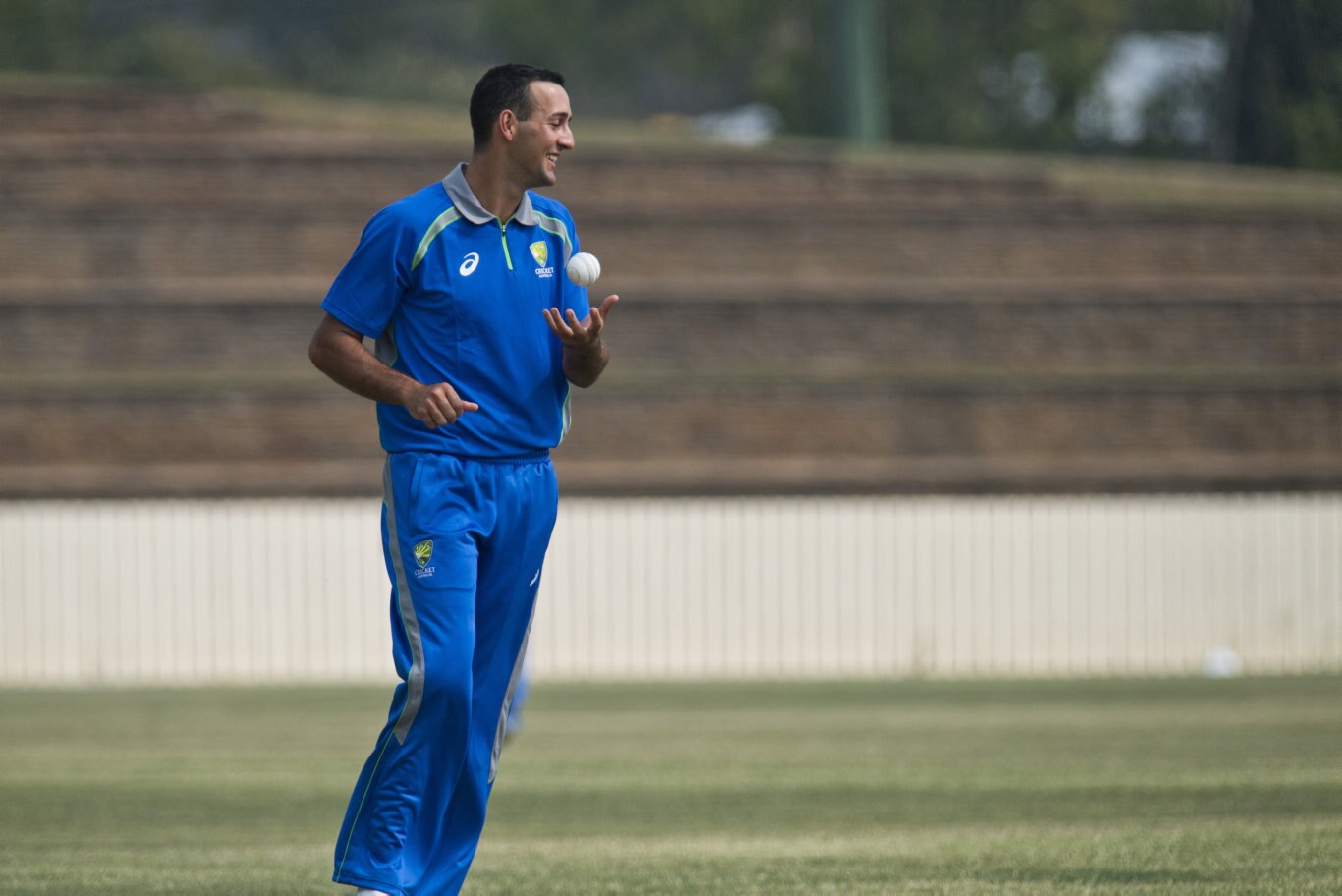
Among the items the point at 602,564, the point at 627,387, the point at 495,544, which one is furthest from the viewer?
the point at 627,387

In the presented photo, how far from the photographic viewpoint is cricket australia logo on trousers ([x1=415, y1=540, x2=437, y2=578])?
584 centimetres

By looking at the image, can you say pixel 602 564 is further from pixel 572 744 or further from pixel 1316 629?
pixel 572 744

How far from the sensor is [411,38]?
304 feet

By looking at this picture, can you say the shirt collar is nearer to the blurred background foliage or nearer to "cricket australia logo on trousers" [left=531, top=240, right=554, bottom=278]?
"cricket australia logo on trousers" [left=531, top=240, right=554, bottom=278]

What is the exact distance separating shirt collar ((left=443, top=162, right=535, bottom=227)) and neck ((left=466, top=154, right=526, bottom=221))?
20 mm

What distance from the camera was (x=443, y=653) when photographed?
580cm

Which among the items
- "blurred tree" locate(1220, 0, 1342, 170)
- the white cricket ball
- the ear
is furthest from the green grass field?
"blurred tree" locate(1220, 0, 1342, 170)

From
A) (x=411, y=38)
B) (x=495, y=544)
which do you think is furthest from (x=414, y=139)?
(x=411, y=38)

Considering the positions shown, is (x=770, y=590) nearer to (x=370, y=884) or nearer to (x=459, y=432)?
(x=459, y=432)

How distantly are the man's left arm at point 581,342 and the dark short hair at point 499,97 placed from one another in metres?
0.56

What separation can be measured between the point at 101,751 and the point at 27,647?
12890mm

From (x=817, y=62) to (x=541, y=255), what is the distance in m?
50.1

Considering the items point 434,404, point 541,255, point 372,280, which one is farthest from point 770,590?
point 434,404

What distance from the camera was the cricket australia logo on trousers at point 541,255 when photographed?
6164 mm
